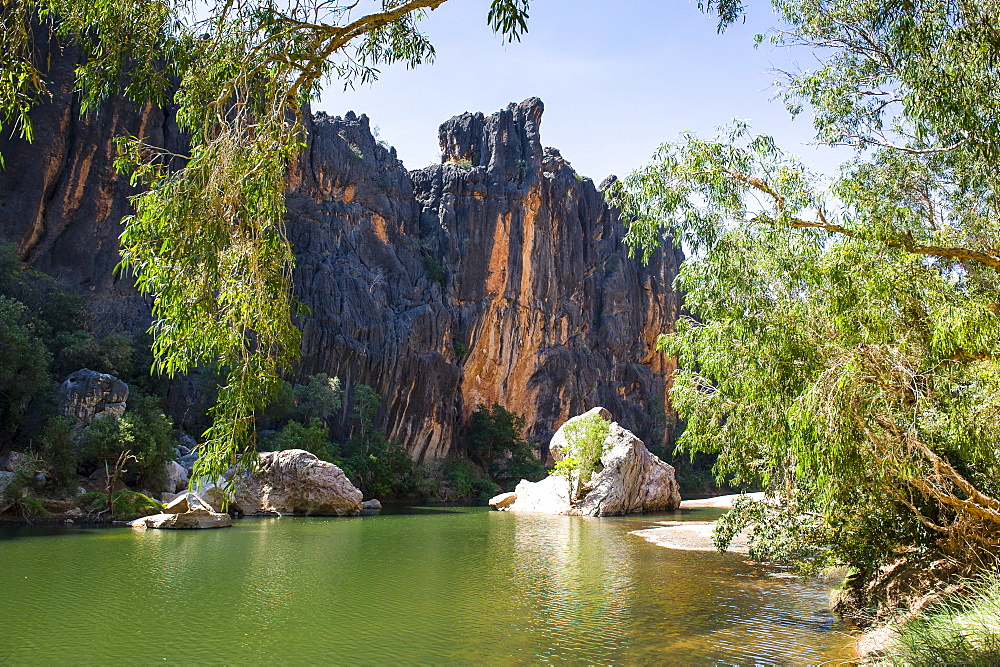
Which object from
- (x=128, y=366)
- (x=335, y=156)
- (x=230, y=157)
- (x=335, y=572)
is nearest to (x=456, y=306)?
(x=335, y=156)

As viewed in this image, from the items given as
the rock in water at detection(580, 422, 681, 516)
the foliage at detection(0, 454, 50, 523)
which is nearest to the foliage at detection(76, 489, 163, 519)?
the foliage at detection(0, 454, 50, 523)

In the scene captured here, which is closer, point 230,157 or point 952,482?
point 230,157

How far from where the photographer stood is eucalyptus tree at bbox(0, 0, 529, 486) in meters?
4.62

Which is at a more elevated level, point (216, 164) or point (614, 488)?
point (216, 164)

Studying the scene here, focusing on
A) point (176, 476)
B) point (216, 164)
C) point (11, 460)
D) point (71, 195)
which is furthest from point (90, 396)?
point (216, 164)

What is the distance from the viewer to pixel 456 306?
52.0 meters

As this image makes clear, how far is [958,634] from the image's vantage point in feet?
17.8

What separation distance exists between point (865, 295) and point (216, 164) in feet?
20.6

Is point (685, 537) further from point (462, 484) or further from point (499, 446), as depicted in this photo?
point (499, 446)

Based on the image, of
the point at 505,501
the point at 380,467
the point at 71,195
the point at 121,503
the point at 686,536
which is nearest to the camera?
the point at 686,536

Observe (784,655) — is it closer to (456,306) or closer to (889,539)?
(889,539)

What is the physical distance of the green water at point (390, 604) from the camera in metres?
7.39

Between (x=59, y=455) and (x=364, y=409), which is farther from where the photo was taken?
(x=364, y=409)

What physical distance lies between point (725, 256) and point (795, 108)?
2591 millimetres
